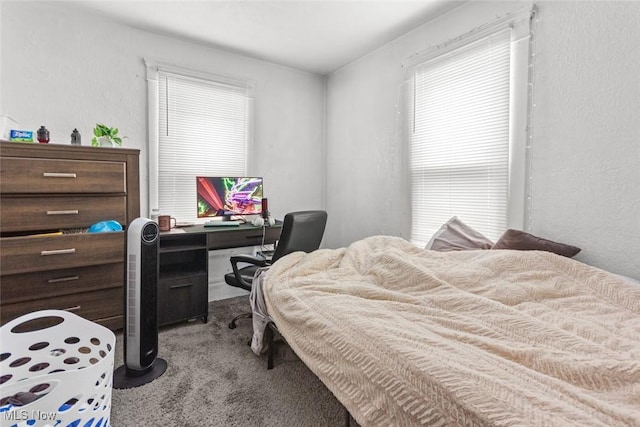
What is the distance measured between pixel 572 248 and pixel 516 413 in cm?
154

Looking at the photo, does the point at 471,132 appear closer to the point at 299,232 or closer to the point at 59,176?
the point at 299,232

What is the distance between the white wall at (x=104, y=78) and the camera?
2.41m

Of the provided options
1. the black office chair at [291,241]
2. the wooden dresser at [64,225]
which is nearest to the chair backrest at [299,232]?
the black office chair at [291,241]

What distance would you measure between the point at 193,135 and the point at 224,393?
2.40m

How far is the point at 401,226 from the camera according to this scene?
3.08 metres

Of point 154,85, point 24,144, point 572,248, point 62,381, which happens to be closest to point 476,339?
point 572,248

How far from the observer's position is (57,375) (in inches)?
42.8

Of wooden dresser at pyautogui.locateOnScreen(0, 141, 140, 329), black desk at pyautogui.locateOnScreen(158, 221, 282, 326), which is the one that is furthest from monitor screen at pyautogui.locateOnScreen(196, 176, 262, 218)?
wooden dresser at pyautogui.locateOnScreen(0, 141, 140, 329)

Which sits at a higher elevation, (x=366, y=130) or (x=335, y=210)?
(x=366, y=130)

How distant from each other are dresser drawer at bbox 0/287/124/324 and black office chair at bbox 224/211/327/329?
81 cm

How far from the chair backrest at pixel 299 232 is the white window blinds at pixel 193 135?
1.42 meters

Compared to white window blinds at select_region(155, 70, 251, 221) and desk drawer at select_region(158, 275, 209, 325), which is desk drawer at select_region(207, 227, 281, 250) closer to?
desk drawer at select_region(158, 275, 209, 325)

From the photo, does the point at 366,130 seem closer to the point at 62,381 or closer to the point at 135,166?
the point at 135,166

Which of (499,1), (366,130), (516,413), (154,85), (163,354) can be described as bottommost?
(163,354)
